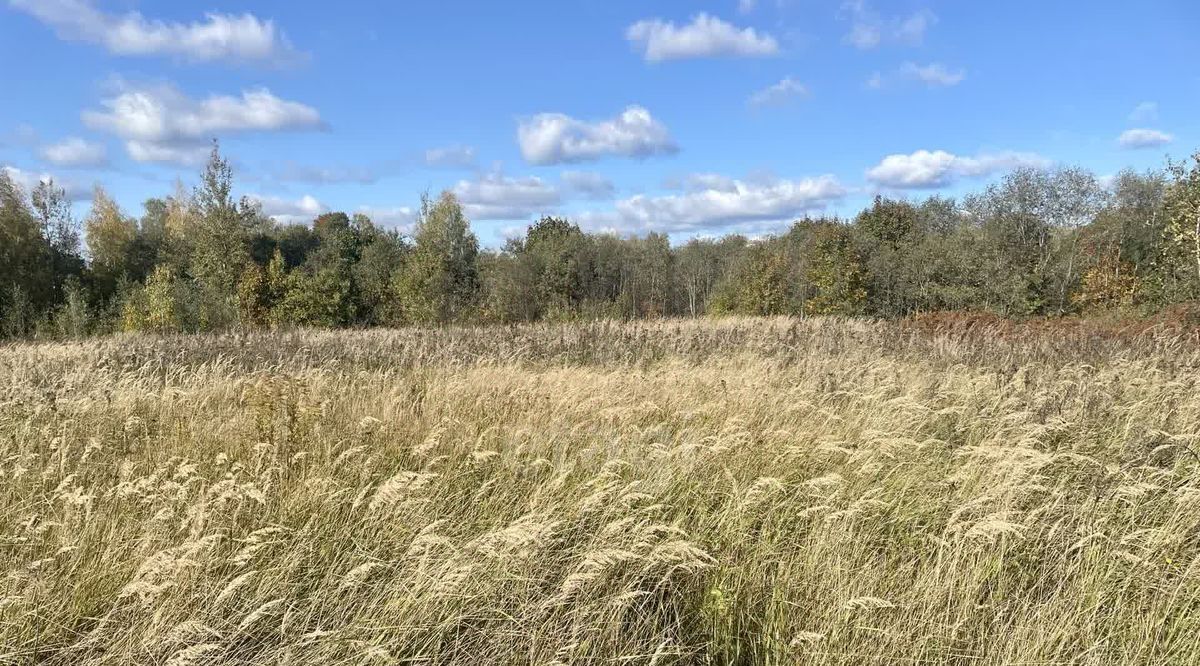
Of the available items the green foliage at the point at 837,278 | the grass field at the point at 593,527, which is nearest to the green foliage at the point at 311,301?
the green foliage at the point at 837,278

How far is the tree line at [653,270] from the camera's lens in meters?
20.9

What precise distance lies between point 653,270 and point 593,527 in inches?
1341

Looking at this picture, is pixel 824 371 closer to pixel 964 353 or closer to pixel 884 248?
pixel 964 353

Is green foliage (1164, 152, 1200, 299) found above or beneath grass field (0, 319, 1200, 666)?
above

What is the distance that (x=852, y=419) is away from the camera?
4805 millimetres

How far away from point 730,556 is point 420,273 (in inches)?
939

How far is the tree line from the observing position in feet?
68.5

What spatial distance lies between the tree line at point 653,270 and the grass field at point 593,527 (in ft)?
41.8

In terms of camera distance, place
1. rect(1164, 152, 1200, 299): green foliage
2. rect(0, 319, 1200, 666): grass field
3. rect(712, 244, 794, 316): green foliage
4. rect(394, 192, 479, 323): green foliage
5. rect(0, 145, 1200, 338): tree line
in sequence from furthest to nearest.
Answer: rect(712, 244, 794, 316): green foliage
rect(394, 192, 479, 323): green foliage
rect(0, 145, 1200, 338): tree line
rect(1164, 152, 1200, 299): green foliage
rect(0, 319, 1200, 666): grass field

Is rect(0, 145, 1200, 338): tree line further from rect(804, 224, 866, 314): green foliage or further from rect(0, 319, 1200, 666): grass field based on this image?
rect(0, 319, 1200, 666): grass field

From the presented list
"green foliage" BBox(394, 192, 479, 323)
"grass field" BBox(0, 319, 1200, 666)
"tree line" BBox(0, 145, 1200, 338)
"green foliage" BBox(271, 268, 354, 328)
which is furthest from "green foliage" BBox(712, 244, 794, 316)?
"grass field" BBox(0, 319, 1200, 666)

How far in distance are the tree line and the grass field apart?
12748 millimetres

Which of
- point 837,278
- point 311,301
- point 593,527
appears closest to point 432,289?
point 311,301

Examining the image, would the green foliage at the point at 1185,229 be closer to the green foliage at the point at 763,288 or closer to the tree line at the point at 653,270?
the tree line at the point at 653,270
